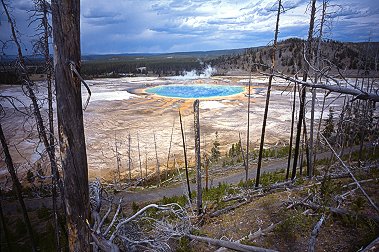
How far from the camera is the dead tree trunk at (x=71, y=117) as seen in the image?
2832mm

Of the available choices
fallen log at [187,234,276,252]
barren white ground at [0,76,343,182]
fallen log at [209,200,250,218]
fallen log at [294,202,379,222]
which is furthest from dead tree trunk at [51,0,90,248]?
barren white ground at [0,76,343,182]

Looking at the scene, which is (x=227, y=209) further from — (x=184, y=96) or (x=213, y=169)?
(x=184, y=96)

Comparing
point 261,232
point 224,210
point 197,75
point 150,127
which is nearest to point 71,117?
point 261,232

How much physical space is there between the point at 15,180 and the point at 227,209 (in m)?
7.54

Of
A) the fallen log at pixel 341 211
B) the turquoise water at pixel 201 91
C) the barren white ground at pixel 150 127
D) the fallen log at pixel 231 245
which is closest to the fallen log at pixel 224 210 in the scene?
the fallen log at pixel 341 211

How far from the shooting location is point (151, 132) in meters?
24.9

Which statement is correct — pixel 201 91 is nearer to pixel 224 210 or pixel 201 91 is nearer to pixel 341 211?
pixel 224 210

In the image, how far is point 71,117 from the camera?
10.1 feet

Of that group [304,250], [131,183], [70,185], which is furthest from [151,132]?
[70,185]

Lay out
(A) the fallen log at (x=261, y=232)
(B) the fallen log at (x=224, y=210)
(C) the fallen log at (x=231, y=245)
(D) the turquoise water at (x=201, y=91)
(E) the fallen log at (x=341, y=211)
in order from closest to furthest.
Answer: (C) the fallen log at (x=231, y=245) → (E) the fallen log at (x=341, y=211) → (A) the fallen log at (x=261, y=232) → (B) the fallen log at (x=224, y=210) → (D) the turquoise water at (x=201, y=91)

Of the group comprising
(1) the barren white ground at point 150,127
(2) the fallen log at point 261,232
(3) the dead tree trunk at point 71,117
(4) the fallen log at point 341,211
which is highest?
(3) the dead tree trunk at point 71,117

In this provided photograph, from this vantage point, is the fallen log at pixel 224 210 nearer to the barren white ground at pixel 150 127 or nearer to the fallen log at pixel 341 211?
the fallen log at pixel 341 211

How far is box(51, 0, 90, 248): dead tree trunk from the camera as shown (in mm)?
2832

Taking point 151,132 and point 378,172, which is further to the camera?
point 151,132
